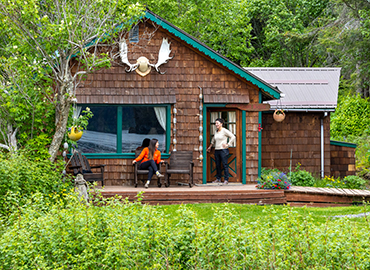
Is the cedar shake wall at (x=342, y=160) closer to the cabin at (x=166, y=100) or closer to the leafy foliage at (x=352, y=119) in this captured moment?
the cabin at (x=166, y=100)

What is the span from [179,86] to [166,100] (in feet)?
1.86

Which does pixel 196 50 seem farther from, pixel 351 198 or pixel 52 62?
pixel 351 198

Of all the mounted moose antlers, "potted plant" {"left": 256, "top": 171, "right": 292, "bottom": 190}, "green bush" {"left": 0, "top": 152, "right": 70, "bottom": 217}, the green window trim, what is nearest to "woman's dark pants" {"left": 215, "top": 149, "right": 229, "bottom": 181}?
"potted plant" {"left": 256, "top": 171, "right": 292, "bottom": 190}

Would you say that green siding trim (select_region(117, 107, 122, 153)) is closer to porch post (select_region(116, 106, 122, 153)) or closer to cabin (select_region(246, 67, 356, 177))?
porch post (select_region(116, 106, 122, 153))

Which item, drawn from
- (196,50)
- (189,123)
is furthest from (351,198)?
(196,50)

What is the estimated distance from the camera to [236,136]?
1277 centimetres

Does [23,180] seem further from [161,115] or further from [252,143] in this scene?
[252,143]

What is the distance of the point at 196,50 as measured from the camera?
1234 centimetres

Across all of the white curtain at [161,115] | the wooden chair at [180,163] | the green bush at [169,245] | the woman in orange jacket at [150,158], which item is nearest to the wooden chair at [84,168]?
the woman in orange jacket at [150,158]

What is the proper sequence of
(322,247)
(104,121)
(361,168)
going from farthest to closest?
1. (361,168)
2. (104,121)
3. (322,247)

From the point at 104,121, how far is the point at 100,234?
7.50 metres

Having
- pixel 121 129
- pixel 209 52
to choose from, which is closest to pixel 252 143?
pixel 209 52

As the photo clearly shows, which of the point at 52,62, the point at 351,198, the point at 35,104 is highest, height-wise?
the point at 52,62

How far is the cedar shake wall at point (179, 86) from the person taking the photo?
40.1 ft
